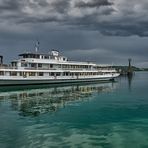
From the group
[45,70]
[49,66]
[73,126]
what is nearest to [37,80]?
[45,70]

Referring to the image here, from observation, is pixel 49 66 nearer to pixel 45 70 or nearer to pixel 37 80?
pixel 45 70

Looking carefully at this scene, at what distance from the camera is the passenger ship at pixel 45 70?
7416cm

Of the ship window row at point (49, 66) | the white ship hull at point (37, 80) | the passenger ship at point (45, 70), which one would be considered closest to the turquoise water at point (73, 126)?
the white ship hull at point (37, 80)

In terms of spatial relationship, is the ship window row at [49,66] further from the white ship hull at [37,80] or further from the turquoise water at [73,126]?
the turquoise water at [73,126]

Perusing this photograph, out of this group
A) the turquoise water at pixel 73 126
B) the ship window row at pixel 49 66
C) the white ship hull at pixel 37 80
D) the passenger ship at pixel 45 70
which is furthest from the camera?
the ship window row at pixel 49 66

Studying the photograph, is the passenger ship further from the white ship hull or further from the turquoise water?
the turquoise water

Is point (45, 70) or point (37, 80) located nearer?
point (37, 80)

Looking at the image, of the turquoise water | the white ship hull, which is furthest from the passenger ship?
the turquoise water

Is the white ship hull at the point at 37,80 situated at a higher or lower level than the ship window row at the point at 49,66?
lower

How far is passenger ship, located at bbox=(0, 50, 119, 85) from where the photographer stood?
7416cm

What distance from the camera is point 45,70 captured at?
81.6 metres

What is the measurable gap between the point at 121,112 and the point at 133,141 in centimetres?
1391

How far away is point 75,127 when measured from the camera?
27422 mm

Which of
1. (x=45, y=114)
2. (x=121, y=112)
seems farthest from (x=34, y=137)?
(x=121, y=112)
